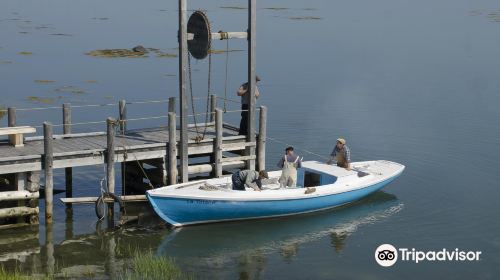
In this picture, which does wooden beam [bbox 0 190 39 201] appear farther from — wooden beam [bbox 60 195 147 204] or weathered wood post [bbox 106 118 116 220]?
weathered wood post [bbox 106 118 116 220]

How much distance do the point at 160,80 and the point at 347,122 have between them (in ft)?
47.5

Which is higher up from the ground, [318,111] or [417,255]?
[318,111]

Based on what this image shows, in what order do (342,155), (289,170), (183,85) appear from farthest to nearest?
1. (342,155)
2. (289,170)
3. (183,85)

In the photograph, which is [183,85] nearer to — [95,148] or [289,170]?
[95,148]

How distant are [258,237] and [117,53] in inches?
1472

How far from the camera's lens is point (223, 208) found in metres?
22.7

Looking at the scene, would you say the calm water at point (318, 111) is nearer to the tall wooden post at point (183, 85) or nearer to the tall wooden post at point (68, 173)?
the tall wooden post at point (68, 173)

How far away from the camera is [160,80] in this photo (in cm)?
4816

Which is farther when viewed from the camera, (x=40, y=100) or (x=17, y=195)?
(x=40, y=100)

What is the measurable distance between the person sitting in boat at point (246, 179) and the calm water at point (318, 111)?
114 centimetres

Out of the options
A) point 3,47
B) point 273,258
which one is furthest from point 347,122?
point 3,47

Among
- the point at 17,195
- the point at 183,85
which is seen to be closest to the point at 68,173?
the point at 17,195

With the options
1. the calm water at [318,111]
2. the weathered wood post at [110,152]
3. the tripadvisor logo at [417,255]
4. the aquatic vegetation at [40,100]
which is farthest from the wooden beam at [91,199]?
the aquatic vegetation at [40,100]

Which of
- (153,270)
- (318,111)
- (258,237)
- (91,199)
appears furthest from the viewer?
(318,111)
